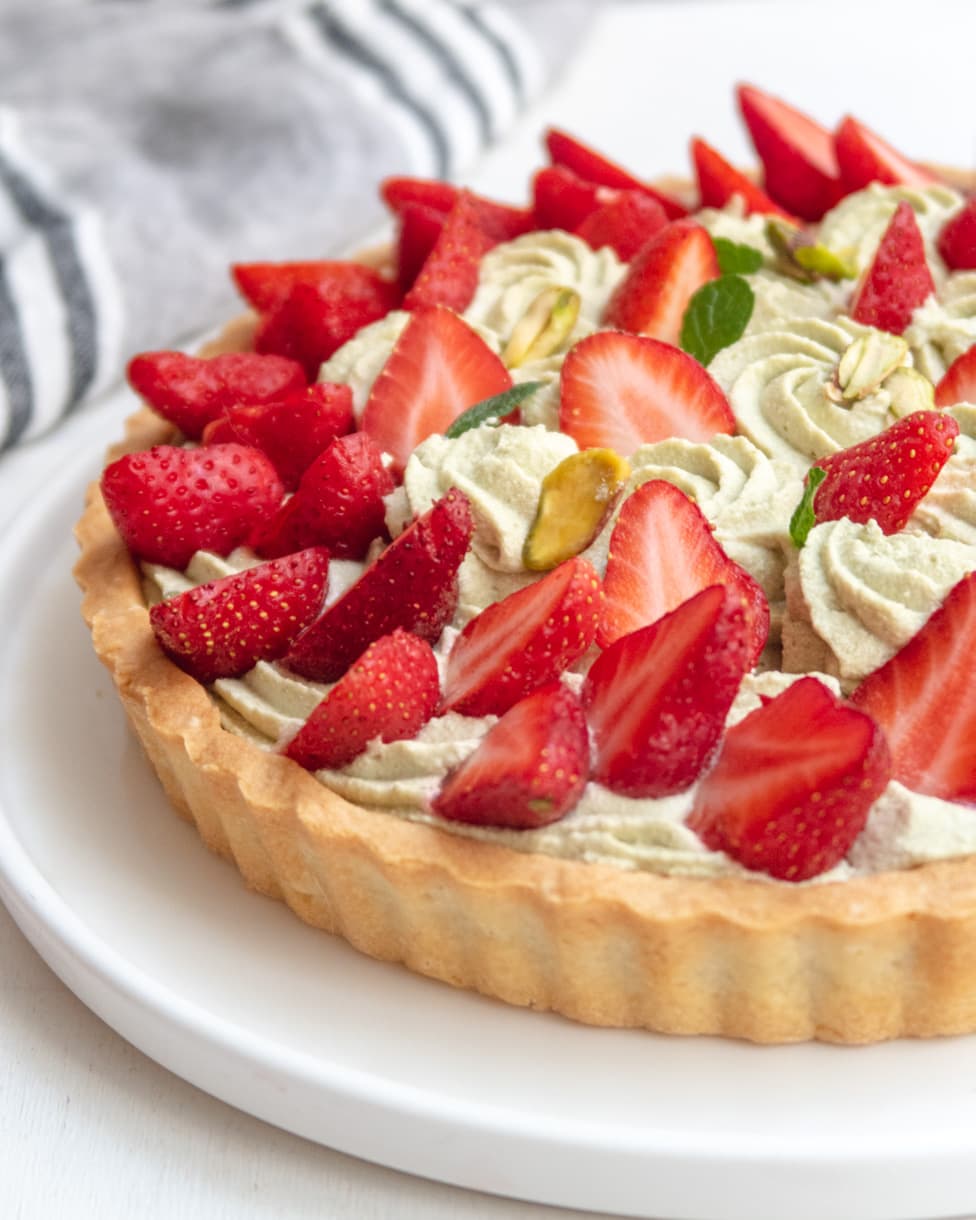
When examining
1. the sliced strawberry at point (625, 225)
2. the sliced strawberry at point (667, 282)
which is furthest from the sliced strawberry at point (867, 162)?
the sliced strawberry at point (667, 282)

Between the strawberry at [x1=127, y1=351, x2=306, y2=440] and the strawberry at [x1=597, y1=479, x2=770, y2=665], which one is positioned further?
the strawberry at [x1=127, y1=351, x2=306, y2=440]

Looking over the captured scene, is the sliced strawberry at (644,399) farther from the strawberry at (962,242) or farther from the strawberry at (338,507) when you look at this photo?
the strawberry at (962,242)

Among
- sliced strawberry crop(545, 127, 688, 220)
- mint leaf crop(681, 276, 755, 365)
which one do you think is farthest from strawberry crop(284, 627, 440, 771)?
sliced strawberry crop(545, 127, 688, 220)

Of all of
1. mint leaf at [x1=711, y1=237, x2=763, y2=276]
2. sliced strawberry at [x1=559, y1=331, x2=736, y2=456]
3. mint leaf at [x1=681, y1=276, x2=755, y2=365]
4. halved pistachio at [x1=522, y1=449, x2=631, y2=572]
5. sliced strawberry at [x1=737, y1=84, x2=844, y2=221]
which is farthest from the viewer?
sliced strawberry at [x1=737, y1=84, x2=844, y2=221]

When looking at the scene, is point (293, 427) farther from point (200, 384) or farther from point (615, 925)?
point (615, 925)

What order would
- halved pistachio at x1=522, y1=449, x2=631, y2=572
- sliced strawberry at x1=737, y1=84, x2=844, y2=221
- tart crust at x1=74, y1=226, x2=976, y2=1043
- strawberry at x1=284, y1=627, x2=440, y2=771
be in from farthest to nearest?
sliced strawberry at x1=737, y1=84, x2=844, y2=221, halved pistachio at x1=522, y1=449, x2=631, y2=572, strawberry at x1=284, y1=627, x2=440, y2=771, tart crust at x1=74, y1=226, x2=976, y2=1043

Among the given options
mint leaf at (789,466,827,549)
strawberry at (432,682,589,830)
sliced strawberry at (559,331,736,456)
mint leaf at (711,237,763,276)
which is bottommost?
strawberry at (432,682,589,830)

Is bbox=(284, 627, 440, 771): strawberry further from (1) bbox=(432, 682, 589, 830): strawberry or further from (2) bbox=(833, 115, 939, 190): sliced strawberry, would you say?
(2) bbox=(833, 115, 939, 190): sliced strawberry
